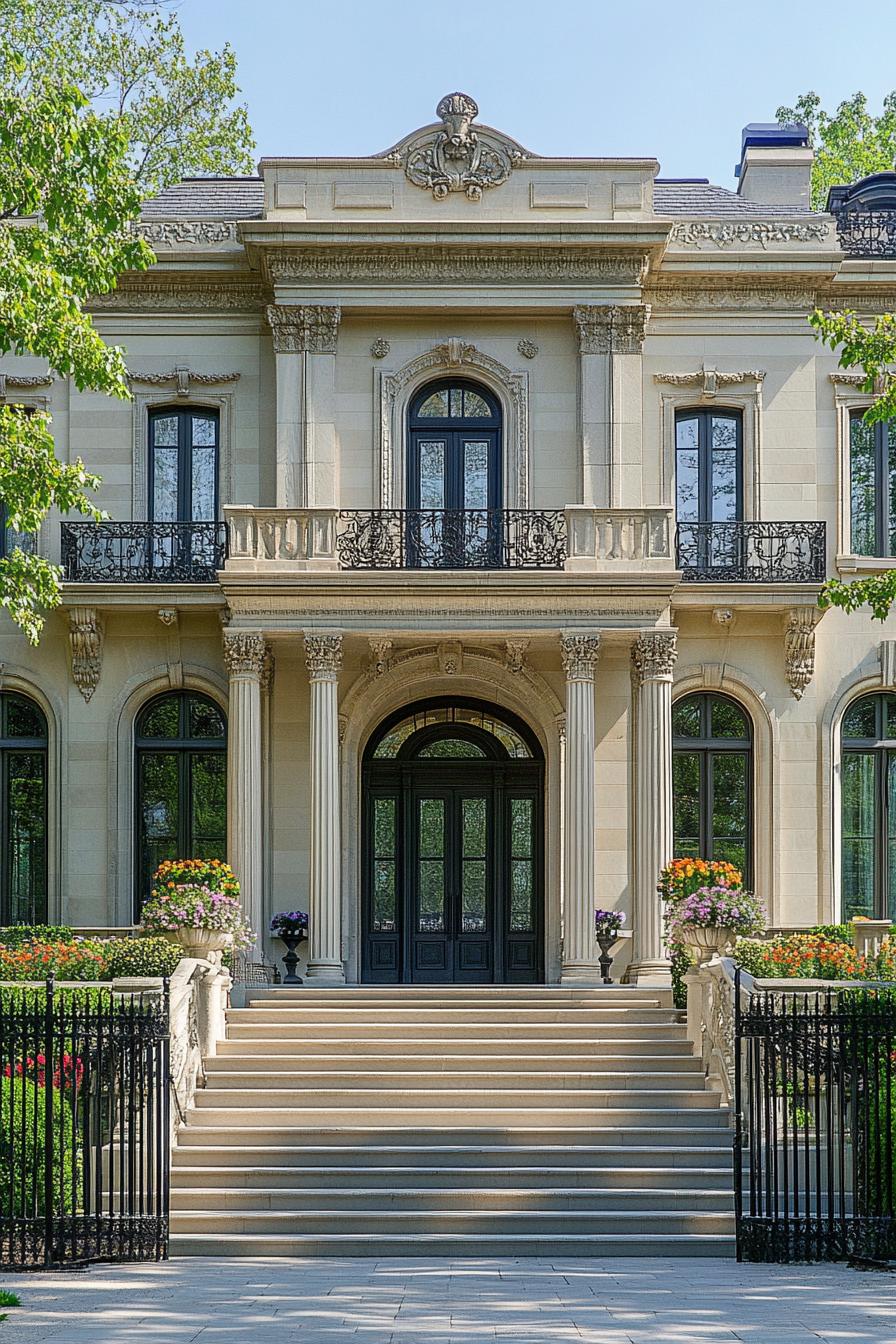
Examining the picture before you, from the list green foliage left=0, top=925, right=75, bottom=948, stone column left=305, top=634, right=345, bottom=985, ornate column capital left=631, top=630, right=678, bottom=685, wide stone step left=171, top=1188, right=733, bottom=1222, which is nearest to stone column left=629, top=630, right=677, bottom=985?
ornate column capital left=631, top=630, right=678, bottom=685

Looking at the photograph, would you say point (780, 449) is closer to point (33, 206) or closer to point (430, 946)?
point (430, 946)

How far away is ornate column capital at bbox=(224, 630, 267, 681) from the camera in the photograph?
23578mm

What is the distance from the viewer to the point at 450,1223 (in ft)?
49.4

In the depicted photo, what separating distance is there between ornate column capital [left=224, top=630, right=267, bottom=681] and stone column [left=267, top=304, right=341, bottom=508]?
8.00 feet

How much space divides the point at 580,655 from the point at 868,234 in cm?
849

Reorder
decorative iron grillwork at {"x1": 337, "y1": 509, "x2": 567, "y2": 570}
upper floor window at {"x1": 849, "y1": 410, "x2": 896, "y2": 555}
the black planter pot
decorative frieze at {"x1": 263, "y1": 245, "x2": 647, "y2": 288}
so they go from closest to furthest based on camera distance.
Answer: the black planter pot → decorative iron grillwork at {"x1": 337, "y1": 509, "x2": 567, "y2": 570} → decorative frieze at {"x1": 263, "y1": 245, "x2": 647, "y2": 288} → upper floor window at {"x1": 849, "y1": 410, "x2": 896, "y2": 555}

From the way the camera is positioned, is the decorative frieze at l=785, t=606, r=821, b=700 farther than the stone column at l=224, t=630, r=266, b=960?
Yes

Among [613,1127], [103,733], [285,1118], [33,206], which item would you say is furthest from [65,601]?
[613,1127]

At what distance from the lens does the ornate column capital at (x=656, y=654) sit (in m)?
23.8

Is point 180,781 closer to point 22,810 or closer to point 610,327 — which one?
point 22,810

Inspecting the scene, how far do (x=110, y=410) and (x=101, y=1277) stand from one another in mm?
15599

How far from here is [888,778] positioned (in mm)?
26109

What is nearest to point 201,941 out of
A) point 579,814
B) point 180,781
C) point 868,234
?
point 579,814

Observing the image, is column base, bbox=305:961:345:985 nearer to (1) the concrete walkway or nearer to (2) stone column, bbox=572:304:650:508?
(2) stone column, bbox=572:304:650:508
